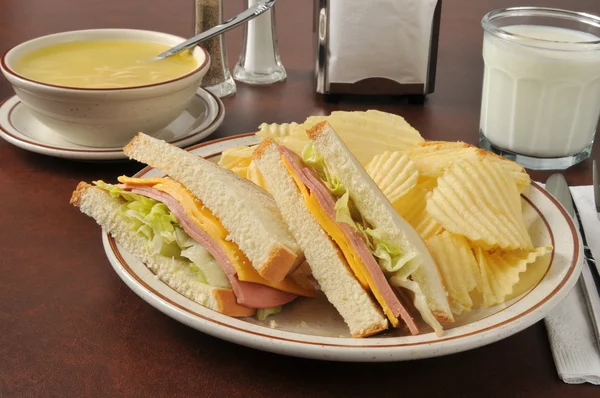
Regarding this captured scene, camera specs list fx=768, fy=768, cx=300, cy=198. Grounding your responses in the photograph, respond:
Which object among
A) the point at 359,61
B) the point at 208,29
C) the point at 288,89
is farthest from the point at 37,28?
the point at 359,61

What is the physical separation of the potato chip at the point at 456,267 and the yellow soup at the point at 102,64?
2.74ft

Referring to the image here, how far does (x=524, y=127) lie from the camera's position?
172 centimetres

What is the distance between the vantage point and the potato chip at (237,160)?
4.73 ft

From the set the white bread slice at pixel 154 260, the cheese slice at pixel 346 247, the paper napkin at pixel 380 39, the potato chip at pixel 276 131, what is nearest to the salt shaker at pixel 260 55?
the paper napkin at pixel 380 39

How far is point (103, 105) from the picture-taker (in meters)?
1.60

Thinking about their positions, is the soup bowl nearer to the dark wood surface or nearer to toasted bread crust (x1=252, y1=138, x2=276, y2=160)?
the dark wood surface

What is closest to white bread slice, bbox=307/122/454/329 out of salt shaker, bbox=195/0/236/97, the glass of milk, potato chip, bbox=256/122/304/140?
potato chip, bbox=256/122/304/140

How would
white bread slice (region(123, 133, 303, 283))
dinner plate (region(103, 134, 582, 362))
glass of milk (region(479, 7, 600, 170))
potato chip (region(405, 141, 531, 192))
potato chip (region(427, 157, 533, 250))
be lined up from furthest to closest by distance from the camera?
glass of milk (region(479, 7, 600, 170)), potato chip (region(405, 141, 531, 192)), potato chip (region(427, 157, 533, 250)), white bread slice (region(123, 133, 303, 283)), dinner plate (region(103, 134, 582, 362))

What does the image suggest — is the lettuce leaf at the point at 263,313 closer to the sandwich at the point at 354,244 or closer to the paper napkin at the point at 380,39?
the sandwich at the point at 354,244

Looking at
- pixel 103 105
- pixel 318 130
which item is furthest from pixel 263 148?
pixel 103 105

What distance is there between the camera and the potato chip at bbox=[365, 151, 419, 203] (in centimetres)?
129

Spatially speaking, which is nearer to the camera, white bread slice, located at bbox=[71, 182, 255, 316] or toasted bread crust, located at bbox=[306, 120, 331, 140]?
white bread slice, located at bbox=[71, 182, 255, 316]

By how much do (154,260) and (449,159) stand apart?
57 centimetres

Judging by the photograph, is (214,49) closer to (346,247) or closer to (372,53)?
(372,53)
